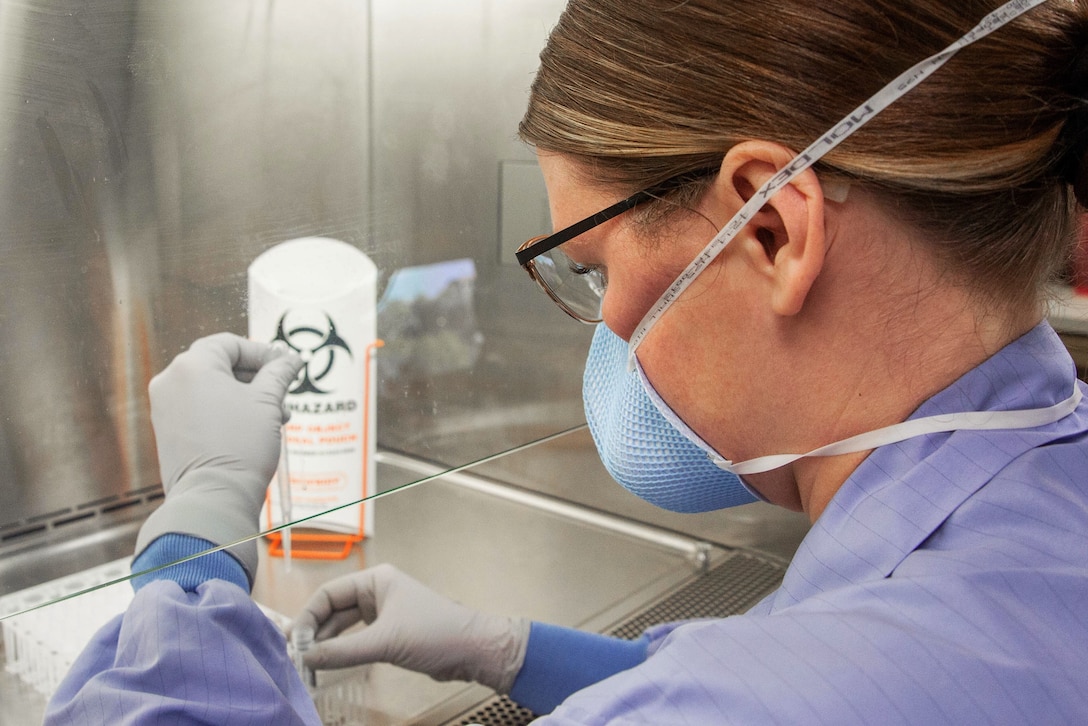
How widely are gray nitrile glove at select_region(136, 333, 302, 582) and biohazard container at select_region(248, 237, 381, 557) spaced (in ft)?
0.19

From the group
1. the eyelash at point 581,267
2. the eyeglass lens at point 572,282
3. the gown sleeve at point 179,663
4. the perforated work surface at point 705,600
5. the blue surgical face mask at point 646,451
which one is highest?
the eyelash at point 581,267

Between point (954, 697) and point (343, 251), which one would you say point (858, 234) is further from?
point (343, 251)

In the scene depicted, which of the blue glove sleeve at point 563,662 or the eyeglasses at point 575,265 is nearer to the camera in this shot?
the eyeglasses at point 575,265

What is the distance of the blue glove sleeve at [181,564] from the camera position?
0.71 m

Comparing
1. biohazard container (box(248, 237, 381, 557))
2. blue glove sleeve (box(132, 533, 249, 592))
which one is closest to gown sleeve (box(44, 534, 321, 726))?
blue glove sleeve (box(132, 533, 249, 592))

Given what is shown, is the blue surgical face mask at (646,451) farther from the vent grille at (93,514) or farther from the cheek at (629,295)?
the vent grille at (93,514)

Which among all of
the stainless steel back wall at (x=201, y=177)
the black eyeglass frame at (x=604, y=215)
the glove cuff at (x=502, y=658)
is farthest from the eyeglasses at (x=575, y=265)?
the glove cuff at (x=502, y=658)

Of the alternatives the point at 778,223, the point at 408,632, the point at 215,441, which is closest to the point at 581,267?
the point at 778,223

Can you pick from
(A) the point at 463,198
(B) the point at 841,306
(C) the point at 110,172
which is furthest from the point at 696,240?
(A) the point at 463,198

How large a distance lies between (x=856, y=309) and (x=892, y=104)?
0.13 metres

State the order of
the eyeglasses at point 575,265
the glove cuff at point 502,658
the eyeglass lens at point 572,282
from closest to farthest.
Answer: the eyeglasses at point 575,265, the eyeglass lens at point 572,282, the glove cuff at point 502,658

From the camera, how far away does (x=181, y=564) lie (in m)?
0.73

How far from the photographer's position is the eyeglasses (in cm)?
58

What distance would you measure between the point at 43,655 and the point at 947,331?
82 centimetres
